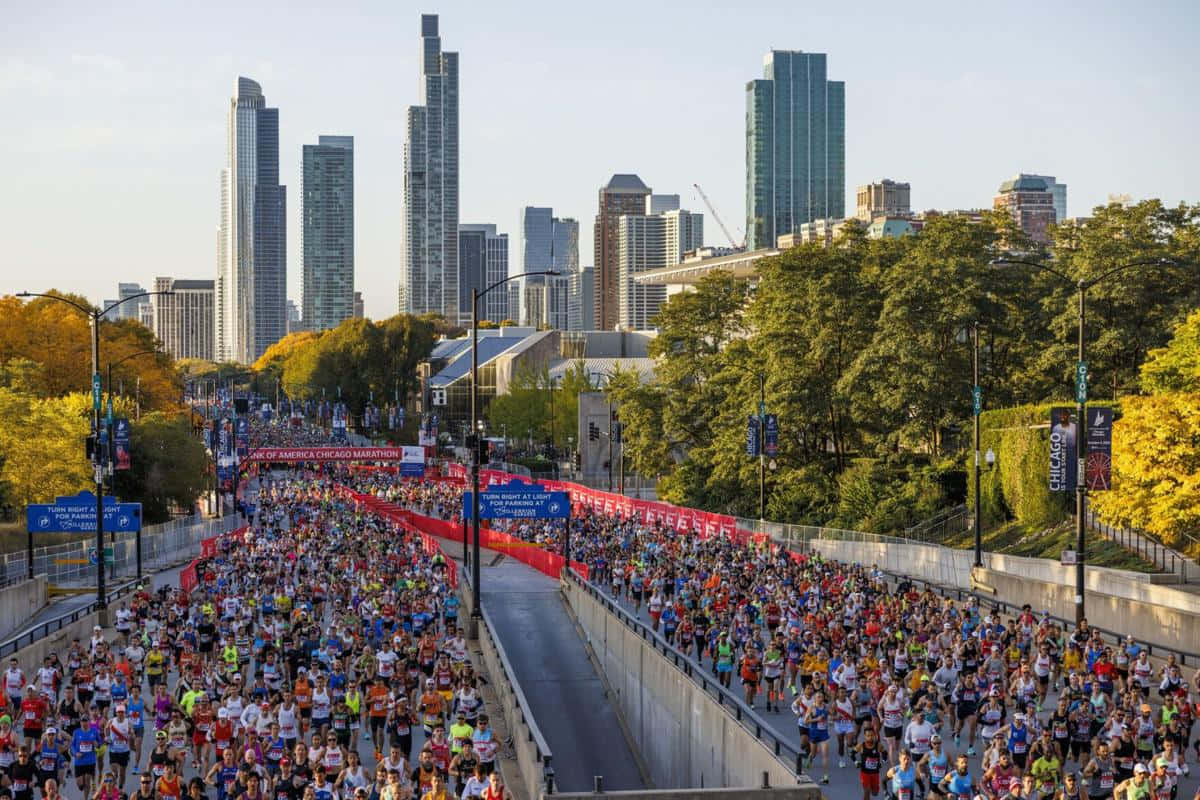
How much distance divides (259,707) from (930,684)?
9.31 m

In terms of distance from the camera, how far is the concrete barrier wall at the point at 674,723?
19.2 m

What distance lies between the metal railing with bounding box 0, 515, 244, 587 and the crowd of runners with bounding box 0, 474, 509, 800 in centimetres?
723

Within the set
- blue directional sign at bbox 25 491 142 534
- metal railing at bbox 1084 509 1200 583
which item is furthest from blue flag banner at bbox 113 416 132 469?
metal railing at bbox 1084 509 1200 583

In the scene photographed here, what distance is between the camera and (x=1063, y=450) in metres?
32.2

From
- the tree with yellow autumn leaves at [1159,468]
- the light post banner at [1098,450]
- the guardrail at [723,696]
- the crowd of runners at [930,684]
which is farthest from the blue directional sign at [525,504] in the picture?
the light post banner at [1098,450]

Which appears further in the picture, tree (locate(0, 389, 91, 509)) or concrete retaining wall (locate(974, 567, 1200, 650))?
tree (locate(0, 389, 91, 509))

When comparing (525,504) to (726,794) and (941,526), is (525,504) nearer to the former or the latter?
(941,526)

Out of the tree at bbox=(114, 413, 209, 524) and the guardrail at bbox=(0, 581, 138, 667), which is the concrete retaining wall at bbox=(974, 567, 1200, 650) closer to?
the guardrail at bbox=(0, 581, 138, 667)

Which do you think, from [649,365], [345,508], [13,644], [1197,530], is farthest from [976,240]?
[649,365]

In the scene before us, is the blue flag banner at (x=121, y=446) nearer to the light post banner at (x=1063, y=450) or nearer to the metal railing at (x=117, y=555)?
the metal railing at (x=117, y=555)

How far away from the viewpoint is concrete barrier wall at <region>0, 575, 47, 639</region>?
35656 millimetres

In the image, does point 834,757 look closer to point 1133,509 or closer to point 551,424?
point 1133,509

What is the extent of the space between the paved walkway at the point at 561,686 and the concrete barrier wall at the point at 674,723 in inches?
17.1

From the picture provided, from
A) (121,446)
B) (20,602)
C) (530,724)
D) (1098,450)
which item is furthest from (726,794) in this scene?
(121,446)
